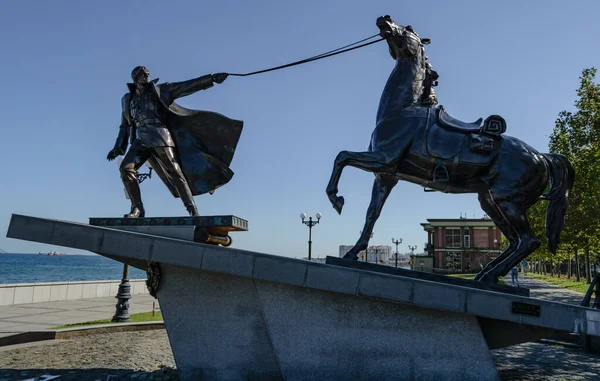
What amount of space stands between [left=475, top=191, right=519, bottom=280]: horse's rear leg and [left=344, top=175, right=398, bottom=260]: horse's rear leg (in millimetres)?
1410

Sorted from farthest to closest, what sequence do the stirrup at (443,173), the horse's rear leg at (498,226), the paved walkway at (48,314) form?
1. the paved walkway at (48,314)
2. the horse's rear leg at (498,226)
3. the stirrup at (443,173)

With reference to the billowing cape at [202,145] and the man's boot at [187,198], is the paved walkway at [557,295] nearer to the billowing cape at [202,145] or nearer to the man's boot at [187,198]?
the billowing cape at [202,145]

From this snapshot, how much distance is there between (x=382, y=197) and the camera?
746 centimetres

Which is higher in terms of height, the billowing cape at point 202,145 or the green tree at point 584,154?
the green tree at point 584,154

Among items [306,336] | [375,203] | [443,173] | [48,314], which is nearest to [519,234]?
[443,173]

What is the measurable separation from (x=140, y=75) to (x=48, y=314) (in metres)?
10.6

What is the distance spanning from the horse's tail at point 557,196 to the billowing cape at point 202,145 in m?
5.16

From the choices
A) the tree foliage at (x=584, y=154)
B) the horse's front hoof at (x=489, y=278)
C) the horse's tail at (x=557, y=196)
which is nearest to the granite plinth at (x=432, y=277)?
the horse's front hoof at (x=489, y=278)

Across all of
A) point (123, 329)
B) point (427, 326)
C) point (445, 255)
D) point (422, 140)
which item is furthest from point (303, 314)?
point (445, 255)

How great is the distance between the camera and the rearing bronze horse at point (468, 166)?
6828 mm

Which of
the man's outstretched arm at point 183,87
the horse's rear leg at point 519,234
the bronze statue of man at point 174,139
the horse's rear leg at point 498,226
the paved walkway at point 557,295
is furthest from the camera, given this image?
the paved walkway at point 557,295

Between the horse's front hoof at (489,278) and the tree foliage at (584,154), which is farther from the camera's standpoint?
the tree foliage at (584,154)

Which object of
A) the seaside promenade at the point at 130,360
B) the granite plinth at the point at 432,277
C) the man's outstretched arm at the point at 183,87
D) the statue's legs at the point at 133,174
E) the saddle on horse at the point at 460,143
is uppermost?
the man's outstretched arm at the point at 183,87

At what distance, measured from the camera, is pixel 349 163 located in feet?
23.0
